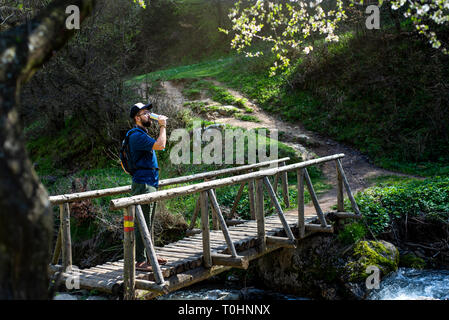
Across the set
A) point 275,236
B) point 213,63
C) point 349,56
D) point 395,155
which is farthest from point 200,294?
point 213,63

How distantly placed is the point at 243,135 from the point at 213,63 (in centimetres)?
1428

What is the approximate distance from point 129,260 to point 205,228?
1.24m

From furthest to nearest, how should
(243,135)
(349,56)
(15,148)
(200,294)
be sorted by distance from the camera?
(349,56) → (243,135) → (200,294) → (15,148)

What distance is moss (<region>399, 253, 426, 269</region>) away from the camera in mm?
8375

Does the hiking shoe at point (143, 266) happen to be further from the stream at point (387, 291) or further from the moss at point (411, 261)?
the moss at point (411, 261)

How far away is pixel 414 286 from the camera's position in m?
7.64

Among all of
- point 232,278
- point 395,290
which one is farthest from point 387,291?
point 232,278

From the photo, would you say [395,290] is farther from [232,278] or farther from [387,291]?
[232,278]

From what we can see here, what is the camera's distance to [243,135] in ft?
48.3

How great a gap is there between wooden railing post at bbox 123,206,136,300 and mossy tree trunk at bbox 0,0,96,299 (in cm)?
229

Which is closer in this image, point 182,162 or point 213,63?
point 182,162

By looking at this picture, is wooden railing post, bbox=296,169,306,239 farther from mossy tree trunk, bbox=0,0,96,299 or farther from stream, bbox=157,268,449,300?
mossy tree trunk, bbox=0,0,96,299
